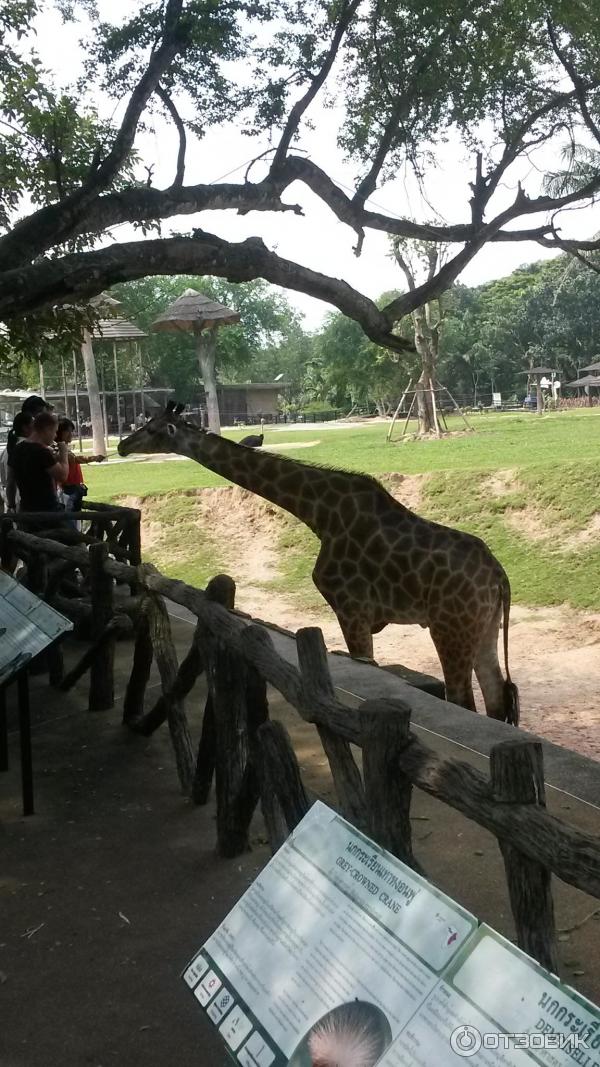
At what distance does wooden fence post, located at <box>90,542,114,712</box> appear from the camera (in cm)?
548

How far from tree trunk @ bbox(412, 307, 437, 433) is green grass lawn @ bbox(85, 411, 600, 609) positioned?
4211 mm

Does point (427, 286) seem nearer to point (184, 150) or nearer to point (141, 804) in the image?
point (184, 150)

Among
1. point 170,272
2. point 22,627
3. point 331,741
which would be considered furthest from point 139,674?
point 170,272

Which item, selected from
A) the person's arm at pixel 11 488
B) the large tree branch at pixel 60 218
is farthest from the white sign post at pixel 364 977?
the person's arm at pixel 11 488

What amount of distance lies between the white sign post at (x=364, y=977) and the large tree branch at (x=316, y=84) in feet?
20.0

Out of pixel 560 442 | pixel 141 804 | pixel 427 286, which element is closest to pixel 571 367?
pixel 560 442

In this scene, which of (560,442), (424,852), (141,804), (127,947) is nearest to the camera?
(127,947)

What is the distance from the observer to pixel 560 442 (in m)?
18.0

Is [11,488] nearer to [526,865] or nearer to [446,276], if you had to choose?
[446,276]

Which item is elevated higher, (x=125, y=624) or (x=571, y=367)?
(x=571, y=367)

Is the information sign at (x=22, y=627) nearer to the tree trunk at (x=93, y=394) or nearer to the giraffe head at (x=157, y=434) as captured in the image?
the giraffe head at (x=157, y=434)

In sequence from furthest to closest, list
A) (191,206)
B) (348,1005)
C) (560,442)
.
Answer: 1. (560,442)
2. (191,206)
3. (348,1005)

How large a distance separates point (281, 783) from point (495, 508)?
1114 centimetres

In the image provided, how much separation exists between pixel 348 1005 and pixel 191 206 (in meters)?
5.80
